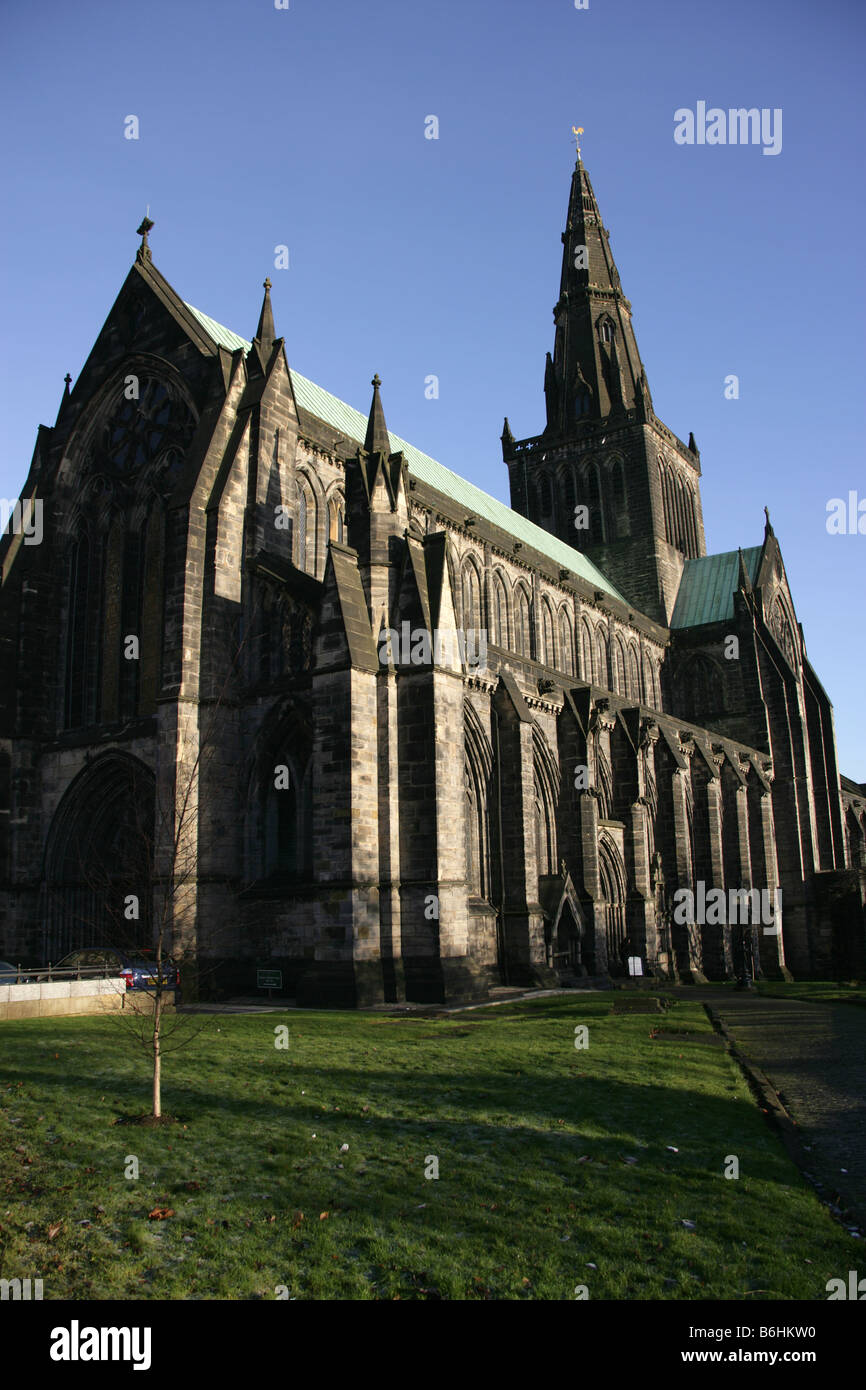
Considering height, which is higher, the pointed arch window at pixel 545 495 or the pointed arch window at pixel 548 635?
the pointed arch window at pixel 545 495

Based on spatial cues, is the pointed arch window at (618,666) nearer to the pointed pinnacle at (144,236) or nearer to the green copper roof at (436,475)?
the green copper roof at (436,475)

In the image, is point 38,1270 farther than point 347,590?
No

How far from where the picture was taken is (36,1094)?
37.7 ft

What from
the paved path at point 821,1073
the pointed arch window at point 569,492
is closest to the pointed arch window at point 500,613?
the paved path at point 821,1073

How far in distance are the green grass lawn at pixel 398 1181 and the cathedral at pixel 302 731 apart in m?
2.90

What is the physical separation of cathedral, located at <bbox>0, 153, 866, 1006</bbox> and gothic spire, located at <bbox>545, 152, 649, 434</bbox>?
23588mm

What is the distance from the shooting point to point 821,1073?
15008mm

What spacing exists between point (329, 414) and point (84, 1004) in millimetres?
22838

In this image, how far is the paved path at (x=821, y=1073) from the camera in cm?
950

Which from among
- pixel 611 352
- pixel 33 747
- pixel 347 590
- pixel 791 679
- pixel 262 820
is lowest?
pixel 262 820

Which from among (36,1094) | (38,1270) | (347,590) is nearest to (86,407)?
(347,590)
